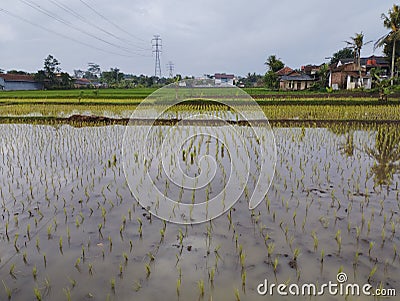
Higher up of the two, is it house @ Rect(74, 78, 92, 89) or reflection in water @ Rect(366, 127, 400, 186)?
house @ Rect(74, 78, 92, 89)

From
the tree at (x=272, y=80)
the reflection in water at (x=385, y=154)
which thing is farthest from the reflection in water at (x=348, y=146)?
the tree at (x=272, y=80)

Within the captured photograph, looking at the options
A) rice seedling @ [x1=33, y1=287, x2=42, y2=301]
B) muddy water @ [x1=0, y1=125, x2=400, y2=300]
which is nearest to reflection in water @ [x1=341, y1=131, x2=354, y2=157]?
muddy water @ [x1=0, y1=125, x2=400, y2=300]

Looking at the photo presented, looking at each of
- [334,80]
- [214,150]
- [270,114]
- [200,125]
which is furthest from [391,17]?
[214,150]

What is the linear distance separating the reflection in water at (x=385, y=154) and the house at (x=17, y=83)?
3939 cm

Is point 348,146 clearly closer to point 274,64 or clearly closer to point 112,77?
point 274,64

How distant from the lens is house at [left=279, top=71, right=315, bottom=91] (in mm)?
30587

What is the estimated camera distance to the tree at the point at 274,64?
34075 millimetres

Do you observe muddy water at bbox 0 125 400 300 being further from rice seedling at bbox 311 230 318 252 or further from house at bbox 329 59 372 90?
house at bbox 329 59 372 90

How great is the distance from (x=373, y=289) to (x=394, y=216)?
4.73 feet

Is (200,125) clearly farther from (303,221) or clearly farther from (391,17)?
(391,17)

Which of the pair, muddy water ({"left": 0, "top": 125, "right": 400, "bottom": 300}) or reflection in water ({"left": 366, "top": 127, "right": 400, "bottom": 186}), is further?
reflection in water ({"left": 366, "top": 127, "right": 400, "bottom": 186})

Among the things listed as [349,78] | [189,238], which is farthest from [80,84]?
[189,238]

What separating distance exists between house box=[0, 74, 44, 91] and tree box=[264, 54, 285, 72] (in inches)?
1080

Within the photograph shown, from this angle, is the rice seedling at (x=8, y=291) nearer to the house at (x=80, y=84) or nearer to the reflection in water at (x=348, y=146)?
the reflection in water at (x=348, y=146)
